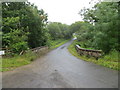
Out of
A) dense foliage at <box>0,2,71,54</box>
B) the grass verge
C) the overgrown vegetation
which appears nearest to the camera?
the grass verge

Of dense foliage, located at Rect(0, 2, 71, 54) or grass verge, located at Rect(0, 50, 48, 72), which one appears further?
dense foliage, located at Rect(0, 2, 71, 54)

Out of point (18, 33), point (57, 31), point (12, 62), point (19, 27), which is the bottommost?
point (12, 62)

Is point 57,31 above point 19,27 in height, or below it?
above

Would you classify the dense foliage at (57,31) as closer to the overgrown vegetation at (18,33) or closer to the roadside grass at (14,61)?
the overgrown vegetation at (18,33)

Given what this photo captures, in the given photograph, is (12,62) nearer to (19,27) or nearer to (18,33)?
(18,33)

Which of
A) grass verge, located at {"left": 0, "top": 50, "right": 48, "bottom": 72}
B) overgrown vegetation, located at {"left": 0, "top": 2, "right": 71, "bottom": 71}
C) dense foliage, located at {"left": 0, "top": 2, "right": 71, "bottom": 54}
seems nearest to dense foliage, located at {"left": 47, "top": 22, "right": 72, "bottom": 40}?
dense foliage, located at {"left": 0, "top": 2, "right": 71, "bottom": 54}

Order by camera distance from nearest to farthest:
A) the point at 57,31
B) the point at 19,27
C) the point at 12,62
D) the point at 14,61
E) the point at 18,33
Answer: the point at 12,62, the point at 14,61, the point at 18,33, the point at 19,27, the point at 57,31

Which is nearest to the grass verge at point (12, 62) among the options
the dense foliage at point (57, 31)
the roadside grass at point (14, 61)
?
the roadside grass at point (14, 61)

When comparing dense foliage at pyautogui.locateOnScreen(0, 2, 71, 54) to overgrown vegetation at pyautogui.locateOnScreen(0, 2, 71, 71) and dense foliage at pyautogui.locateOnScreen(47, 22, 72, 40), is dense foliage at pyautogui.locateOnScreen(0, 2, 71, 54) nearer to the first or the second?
overgrown vegetation at pyautogui.locateOnScreen(0, 2, 71, 71)

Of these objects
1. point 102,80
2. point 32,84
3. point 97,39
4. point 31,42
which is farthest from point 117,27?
point 31,42

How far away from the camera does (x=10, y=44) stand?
10.2m

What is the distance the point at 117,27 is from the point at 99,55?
11.8 ft

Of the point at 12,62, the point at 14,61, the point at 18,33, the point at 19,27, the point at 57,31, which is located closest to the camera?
the point at 12,62

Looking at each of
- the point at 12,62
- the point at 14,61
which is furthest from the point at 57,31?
the point at 12,62
